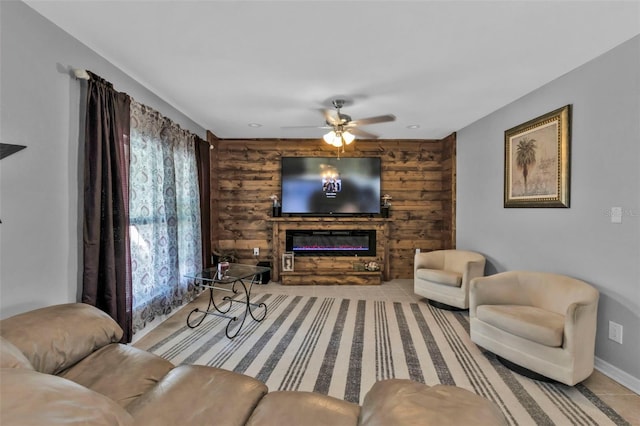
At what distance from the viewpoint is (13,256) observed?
5.64 feet

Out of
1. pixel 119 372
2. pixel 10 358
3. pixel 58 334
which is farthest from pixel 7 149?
pixel 119 372

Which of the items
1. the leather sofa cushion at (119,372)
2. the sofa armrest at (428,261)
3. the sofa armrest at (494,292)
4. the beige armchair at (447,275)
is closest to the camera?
the leather sofa cushion at (119,372)

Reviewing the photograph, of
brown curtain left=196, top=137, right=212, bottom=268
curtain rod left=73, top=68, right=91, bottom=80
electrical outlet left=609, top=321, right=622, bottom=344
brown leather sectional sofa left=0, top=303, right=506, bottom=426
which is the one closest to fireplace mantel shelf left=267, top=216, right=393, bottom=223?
brown curtain left=196, top=137, right=212, bottom=268

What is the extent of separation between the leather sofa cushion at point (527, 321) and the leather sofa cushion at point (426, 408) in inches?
62.3

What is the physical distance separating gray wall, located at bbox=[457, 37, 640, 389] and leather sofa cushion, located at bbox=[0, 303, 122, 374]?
11.6 ft

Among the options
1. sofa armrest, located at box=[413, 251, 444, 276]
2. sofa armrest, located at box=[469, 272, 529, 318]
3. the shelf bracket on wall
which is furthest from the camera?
sofa armrest, located at box=[413, 251, 444, 276]

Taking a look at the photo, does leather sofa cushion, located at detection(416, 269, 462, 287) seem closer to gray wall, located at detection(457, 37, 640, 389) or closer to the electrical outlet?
gray wall, located at detection(457, 37, 640, 389)

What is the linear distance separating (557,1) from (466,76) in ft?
3.20

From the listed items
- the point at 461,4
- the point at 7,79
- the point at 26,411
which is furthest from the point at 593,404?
the point at 7,79

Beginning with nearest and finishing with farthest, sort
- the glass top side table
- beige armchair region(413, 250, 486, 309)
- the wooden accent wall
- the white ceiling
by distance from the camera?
the white ceiling
the glass top side table
beige armchair region(413, 250, 486, 309)
the wooden accent wall

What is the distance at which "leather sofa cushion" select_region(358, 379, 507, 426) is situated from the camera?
0.86 meters

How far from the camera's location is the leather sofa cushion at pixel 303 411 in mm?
1113

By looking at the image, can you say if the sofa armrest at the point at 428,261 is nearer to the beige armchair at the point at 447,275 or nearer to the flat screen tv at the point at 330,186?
the beige armchair at the point at 447,275

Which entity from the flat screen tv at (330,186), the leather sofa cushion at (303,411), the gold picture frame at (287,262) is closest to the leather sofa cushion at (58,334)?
the leather sofa cushion at (303,411)
